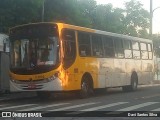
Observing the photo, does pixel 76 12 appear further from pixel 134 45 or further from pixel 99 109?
pixel 99 109

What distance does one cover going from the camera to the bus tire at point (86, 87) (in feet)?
66.8

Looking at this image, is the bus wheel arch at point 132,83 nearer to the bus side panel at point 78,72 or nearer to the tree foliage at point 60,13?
the bus side panel at point 78,72

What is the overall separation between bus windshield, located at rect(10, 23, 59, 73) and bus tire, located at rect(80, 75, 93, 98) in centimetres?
241

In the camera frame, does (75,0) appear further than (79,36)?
Yes

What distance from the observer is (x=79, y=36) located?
20438 millimetres

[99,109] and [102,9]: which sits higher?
[102,9]

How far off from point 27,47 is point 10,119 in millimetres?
7596

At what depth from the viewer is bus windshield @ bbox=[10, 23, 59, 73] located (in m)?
18.7

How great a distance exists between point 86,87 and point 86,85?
10 cm

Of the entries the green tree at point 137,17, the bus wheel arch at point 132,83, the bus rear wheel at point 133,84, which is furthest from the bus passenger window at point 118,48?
the green tree at point 137,17

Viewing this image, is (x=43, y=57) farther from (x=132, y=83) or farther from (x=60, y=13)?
(x=60, y=13)

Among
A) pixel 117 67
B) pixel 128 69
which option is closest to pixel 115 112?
pixel 117 67

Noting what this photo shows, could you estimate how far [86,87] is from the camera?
2084cm

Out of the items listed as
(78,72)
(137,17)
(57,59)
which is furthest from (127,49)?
(137,17)
